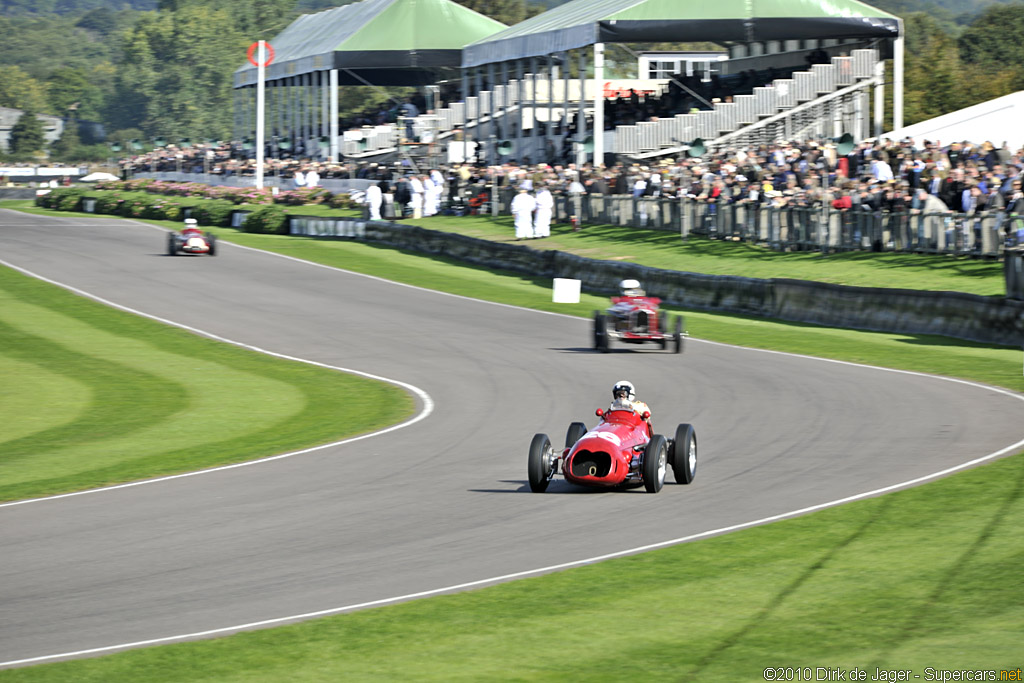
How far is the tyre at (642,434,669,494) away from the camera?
11688mm

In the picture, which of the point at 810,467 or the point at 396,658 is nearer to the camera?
the point at 396,658

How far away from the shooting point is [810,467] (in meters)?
12.8

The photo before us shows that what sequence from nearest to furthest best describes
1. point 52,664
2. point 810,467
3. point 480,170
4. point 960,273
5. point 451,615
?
point 52,664, point 451,615, point 810,467, point 960,273, point 480,170

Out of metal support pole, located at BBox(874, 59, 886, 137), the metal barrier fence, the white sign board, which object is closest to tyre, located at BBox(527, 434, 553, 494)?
the metal barrier fence

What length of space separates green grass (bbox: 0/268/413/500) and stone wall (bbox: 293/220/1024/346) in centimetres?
991

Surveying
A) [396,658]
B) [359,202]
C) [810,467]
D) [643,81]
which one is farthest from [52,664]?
[643,81]

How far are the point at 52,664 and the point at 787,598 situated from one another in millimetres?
4355

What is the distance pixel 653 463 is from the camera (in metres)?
11.7

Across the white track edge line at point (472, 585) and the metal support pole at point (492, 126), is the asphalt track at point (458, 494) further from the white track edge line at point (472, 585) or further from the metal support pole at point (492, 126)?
the metal support pole at point (492, 126)

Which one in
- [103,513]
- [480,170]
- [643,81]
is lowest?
[103,513]

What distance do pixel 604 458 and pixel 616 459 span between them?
0.36 feet

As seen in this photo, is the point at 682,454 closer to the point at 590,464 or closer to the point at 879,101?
the point at 590,464

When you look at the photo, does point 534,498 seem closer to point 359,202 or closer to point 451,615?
point 451,615

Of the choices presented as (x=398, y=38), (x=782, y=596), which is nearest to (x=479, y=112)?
(x=398, y=38)
